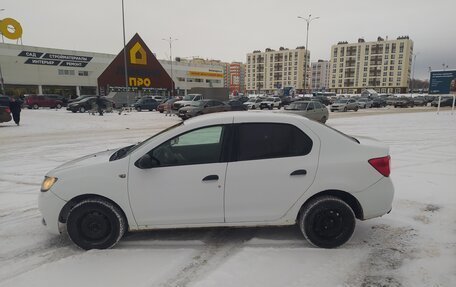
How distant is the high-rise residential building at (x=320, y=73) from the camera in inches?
6363

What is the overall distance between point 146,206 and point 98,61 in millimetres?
68677

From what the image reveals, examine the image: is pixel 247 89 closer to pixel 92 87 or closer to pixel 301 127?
pixel 92 87

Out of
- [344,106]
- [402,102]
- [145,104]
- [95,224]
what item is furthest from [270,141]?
[402,102]

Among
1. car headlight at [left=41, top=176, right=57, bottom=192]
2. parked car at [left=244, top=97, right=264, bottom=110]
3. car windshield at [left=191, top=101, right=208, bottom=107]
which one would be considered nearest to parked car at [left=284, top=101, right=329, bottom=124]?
car windshield at [left=191, top=101, right=208, bottom=107]

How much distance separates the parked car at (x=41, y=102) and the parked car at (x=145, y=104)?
999 cm

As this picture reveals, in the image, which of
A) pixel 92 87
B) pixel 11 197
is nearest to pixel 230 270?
pixel 11 197

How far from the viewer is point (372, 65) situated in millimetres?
131250

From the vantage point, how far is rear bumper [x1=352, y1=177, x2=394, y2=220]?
3.76m

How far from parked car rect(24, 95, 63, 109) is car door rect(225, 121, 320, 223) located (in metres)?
39.6

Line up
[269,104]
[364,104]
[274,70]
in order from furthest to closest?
[274,70]
[364,104]
[269,104]

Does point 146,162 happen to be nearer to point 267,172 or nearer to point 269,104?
point 267,172

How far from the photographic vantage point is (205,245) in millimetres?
3879

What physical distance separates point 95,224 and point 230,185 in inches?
67.4

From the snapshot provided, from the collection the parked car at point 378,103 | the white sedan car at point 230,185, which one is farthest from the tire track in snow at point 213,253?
the parked car at point 378,103
